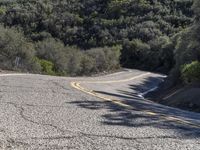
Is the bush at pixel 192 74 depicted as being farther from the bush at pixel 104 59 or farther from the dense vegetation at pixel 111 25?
the dense vegetation at pixel 111 25

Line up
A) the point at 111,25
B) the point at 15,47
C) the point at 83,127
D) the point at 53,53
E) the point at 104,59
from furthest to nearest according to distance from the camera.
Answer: the point at 111,25, the point at 104,59, the point at 53,53, the point at 15,47, the point at 83,127

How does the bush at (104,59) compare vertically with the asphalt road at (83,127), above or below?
below

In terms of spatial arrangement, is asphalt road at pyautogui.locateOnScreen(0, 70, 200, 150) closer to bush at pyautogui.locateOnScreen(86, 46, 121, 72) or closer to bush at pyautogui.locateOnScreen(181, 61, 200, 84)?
bush at pyautogui.locateOnScreen(181, 61, 200, 84)

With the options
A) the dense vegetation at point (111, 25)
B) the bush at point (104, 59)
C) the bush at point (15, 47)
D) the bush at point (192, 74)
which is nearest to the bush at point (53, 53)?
the bush at point (104, 59)

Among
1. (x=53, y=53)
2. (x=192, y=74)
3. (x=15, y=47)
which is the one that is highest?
(x=15, y=47)

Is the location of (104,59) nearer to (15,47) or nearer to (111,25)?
(15,47)

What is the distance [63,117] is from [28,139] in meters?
2.30

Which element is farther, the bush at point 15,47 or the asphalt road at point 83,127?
the bush at point 15,47

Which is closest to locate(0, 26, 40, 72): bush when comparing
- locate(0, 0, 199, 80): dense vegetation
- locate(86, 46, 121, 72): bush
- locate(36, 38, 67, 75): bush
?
locate(36, 38, 67, 75): bush

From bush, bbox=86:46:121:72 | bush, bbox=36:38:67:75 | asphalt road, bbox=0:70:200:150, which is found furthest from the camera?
bush, bbox=86:46:121:72

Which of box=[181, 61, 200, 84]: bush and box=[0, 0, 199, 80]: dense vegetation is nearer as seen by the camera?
box=[181, 61, 200, 84]: bush

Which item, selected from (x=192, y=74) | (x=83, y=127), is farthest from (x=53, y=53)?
(x=83, y=127)

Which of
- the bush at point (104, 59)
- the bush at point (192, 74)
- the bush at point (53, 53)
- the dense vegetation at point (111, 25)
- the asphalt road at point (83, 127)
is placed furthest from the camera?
the dense vegetation at point (111, 25)

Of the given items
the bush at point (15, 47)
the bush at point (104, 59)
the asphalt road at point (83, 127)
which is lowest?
the bush at point (104, 59)
